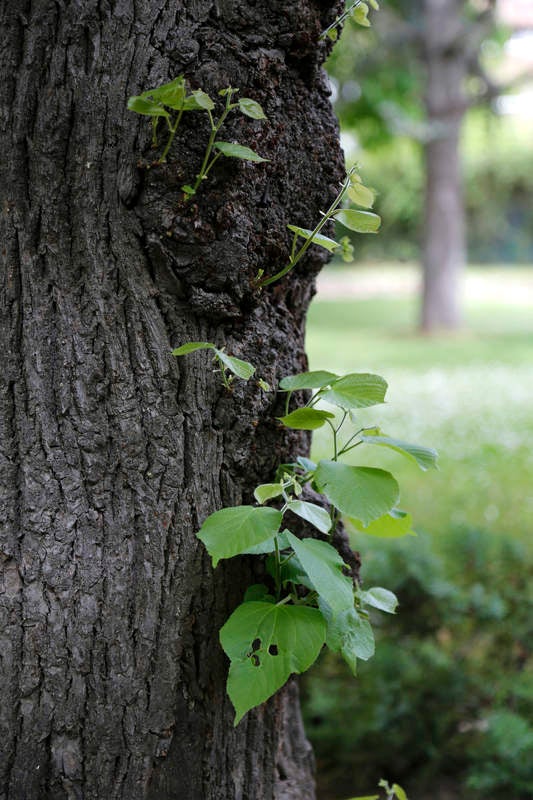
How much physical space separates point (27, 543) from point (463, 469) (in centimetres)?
352

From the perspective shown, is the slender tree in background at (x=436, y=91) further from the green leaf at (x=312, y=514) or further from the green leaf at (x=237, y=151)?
the green leaf at (x=312, y=514)

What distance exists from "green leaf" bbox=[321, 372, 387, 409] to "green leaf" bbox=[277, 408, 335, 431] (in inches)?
1.1

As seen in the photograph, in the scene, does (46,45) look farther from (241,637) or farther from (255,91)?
(241,637)

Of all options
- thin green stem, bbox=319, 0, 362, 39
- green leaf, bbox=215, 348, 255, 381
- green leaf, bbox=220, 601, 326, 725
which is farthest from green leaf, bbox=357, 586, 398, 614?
thin green stem, bbox=319, 0, 362, 39

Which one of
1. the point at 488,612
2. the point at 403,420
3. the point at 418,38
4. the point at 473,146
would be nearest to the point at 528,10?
the point at 418,38

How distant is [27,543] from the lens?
126cm

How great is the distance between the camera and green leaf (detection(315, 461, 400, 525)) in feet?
3.73

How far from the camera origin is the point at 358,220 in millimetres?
1212

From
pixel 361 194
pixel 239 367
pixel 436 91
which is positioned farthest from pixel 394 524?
pixel 436 91

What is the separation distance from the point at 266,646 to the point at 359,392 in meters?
0.42

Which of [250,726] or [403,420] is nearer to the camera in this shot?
[250,726]

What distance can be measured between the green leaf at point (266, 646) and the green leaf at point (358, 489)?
0.64 ft

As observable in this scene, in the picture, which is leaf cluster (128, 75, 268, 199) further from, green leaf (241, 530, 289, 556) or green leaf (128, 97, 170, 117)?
green leaf (241, 530, 289, 556)

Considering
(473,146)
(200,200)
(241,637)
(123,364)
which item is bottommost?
(241,637)
